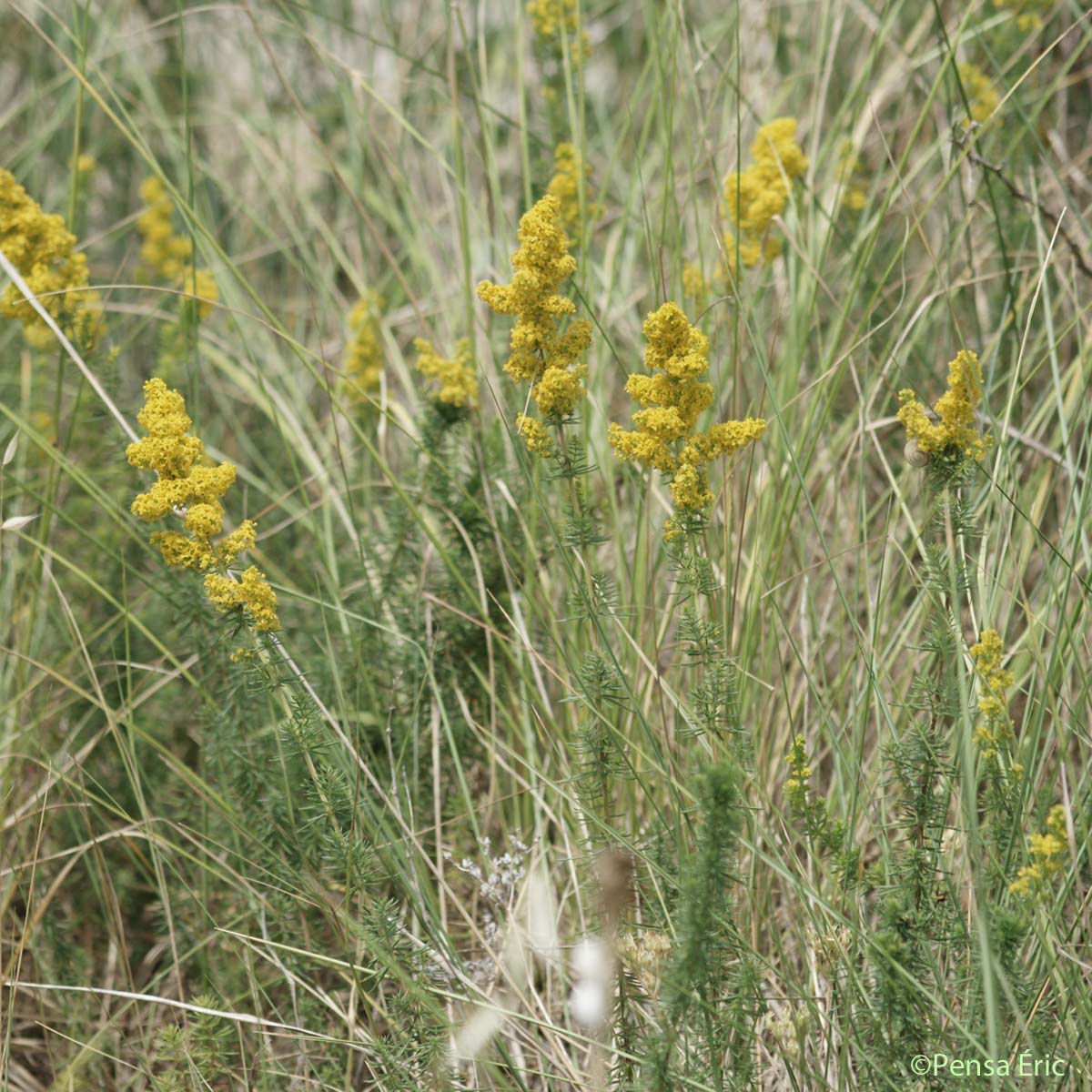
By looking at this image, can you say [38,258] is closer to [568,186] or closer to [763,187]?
[568,186]

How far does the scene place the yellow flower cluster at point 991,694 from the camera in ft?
4.62

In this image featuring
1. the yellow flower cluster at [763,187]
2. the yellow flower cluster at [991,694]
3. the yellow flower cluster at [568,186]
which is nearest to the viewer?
the yellow flower cluster at [991,694]

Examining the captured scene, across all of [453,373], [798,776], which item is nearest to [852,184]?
[453,373]

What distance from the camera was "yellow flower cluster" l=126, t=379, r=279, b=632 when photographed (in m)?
1.45

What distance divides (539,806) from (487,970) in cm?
29

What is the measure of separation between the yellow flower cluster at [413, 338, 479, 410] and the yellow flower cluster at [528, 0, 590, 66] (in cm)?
80

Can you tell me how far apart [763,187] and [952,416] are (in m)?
0.97

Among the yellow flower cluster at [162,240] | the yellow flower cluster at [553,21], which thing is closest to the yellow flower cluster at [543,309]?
the yellow flower cluster at [553,21]

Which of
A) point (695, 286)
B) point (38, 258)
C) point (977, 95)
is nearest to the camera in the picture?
point (38, 258)

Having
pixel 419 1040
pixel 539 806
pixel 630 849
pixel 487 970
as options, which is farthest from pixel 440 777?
pixel 630 849

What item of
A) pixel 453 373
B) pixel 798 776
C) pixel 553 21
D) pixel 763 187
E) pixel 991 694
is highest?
pixel 553 21

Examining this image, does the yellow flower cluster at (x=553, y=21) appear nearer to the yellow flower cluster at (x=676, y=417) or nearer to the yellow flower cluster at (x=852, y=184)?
the yellow flower cluster at (x=852, y=184)

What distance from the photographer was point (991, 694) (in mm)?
1423

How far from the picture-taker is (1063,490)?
235cm
